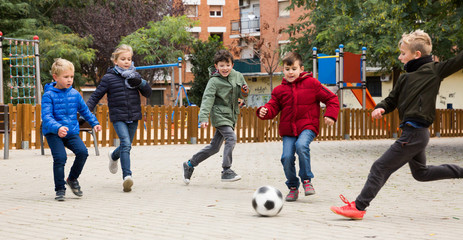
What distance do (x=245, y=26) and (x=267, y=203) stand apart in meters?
46.7

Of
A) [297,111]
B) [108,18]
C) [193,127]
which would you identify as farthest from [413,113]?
[108,18]

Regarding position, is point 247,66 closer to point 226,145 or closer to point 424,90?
point 226,145

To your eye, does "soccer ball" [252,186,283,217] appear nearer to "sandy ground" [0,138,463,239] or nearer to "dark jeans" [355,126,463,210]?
"sandy ground" [0,138,463,239]

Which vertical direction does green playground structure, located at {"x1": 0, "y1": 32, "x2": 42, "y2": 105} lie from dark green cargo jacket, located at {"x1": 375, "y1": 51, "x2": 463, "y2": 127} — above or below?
above

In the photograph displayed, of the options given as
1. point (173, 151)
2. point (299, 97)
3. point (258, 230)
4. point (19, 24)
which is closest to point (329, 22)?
point (19, 24)

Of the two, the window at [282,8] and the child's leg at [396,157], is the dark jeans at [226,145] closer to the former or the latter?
the child's leg at [396,157]

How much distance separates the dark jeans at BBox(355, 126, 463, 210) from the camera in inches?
223

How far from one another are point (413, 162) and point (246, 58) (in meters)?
46.1

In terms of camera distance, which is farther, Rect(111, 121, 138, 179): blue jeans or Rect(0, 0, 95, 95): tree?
Rect(0, 0, 95, 95): tree

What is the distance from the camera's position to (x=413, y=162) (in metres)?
5.92

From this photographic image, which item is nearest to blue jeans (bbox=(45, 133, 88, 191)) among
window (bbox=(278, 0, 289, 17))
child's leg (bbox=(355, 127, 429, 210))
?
child's leg (bbox=(355, 127, 429, 210))

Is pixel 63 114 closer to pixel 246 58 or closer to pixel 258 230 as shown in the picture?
pixel 258 230

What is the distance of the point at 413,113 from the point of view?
5.64m

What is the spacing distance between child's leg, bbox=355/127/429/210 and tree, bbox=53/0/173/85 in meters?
34.3
